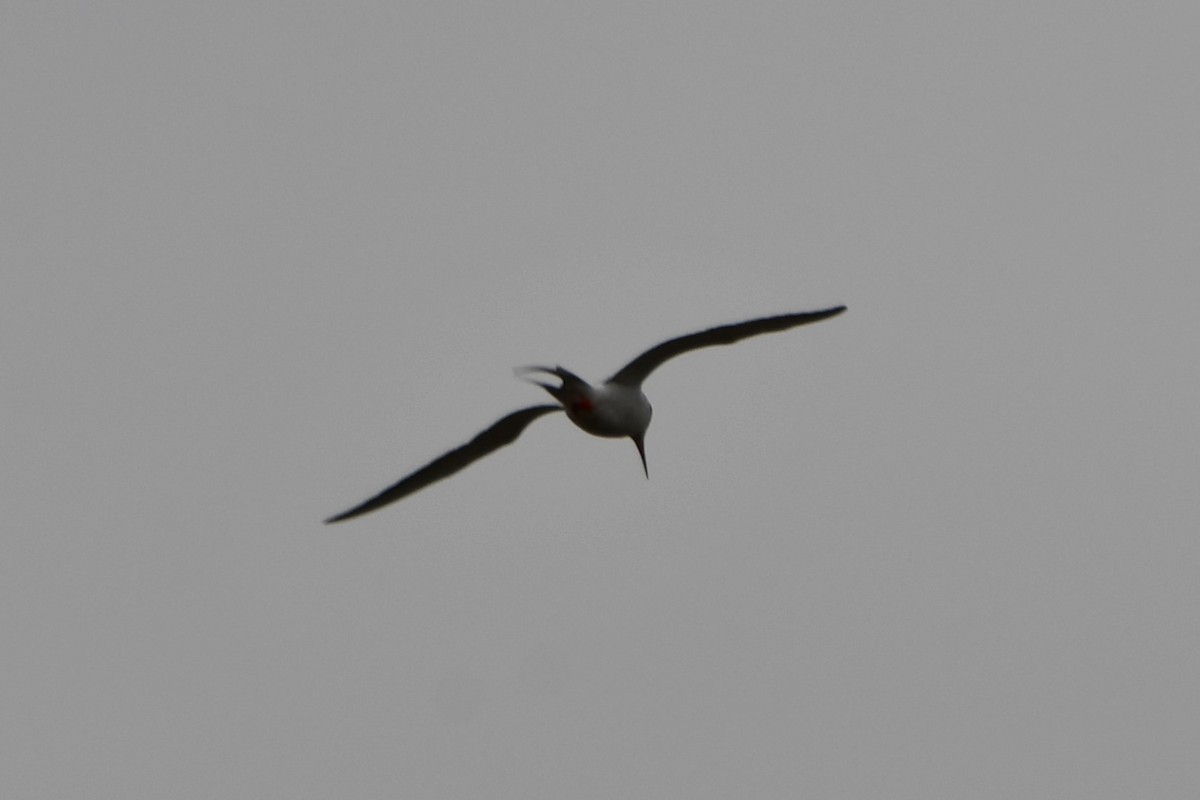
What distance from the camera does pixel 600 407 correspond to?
26.3m

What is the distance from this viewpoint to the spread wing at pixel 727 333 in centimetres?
2525

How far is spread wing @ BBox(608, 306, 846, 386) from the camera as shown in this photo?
25.2m

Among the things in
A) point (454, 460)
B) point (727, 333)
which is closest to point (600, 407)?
point (727, 333)

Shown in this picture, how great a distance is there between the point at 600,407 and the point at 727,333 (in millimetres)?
1879

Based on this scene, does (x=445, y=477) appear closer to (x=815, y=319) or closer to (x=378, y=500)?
(x=378, y=500)

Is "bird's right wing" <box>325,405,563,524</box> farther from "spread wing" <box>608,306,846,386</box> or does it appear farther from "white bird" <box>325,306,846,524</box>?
"spread wing" <box>608,306,846,386</box>

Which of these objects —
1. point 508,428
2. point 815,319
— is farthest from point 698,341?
point 508,428

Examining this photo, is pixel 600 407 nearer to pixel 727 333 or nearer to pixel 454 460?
pixel 727 333

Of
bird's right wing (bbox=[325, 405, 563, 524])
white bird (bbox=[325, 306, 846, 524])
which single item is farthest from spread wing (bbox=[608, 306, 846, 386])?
bird's right wing (bbox=[325, 405, 563, 524])

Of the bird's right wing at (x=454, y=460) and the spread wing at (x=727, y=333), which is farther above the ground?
the spread wing at (x=727, y=333)

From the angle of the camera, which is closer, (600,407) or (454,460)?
(600,407)

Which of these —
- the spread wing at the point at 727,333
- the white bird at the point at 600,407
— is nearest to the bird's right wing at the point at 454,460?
the white bird at the point at 600,407

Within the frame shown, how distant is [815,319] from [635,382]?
104 inches

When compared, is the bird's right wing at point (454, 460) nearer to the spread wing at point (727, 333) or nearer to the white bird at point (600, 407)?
the white bird at point (600, 407)
